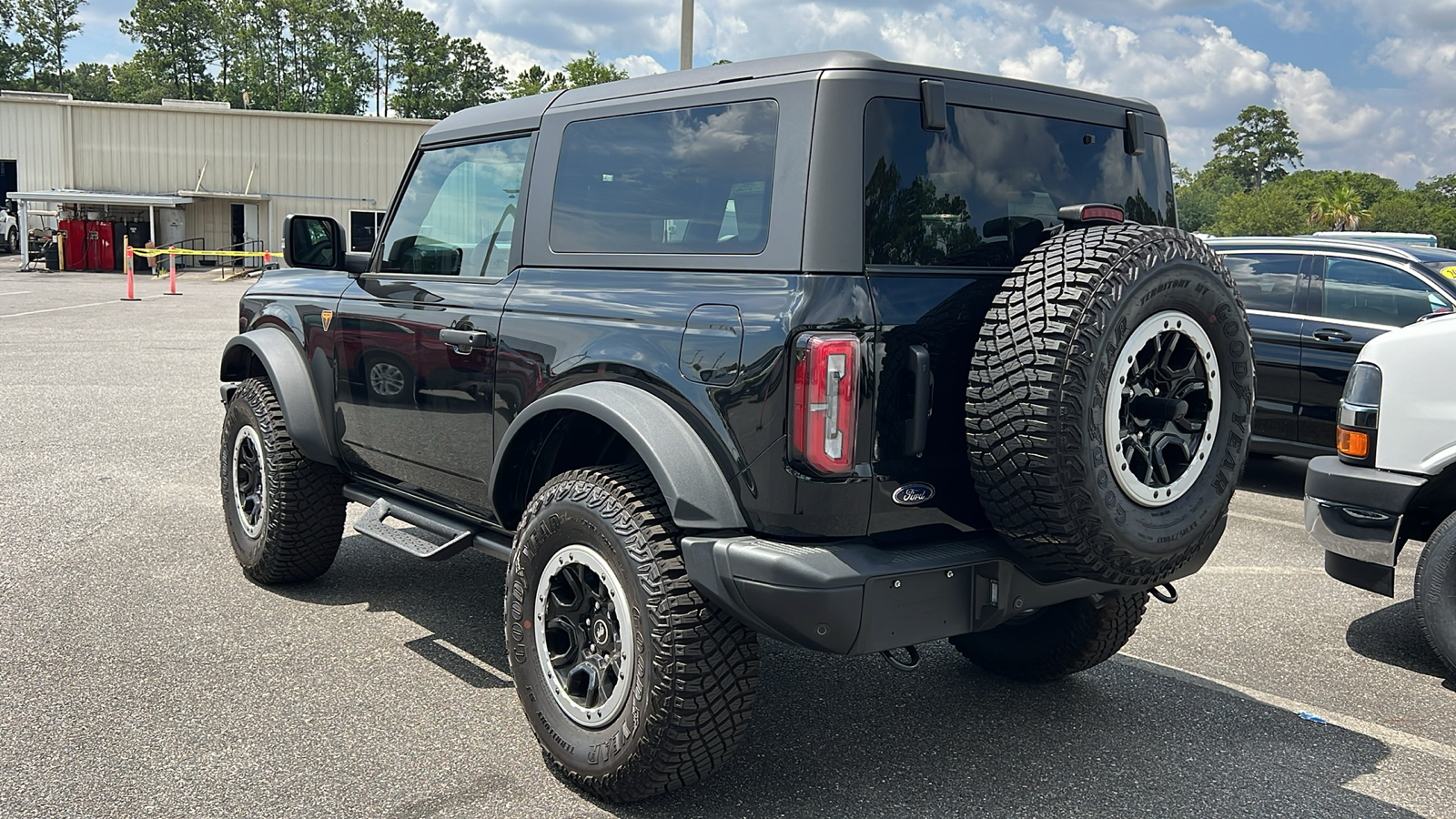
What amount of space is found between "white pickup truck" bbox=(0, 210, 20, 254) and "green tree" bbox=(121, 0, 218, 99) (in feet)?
186

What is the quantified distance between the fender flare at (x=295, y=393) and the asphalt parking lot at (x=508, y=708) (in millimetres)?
719

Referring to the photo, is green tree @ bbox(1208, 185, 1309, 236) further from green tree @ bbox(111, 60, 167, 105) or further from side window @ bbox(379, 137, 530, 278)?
side window @ bbox(379, 137, 530, 278)

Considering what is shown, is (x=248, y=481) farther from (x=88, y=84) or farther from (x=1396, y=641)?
(x=88, y=84)

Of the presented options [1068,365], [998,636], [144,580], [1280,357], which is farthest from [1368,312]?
[144,580]

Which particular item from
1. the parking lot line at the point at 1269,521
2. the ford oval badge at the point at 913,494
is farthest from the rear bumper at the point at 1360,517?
the ford oval badge at the point at 913,494

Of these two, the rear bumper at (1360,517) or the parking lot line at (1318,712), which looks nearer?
the parking lot line at (1318,712)

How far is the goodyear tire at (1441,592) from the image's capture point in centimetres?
441

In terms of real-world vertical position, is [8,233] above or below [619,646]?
above

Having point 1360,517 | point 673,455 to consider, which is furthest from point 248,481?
point 1360,517

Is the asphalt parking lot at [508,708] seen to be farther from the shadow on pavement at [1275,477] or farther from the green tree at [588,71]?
the green tree at [588,71]

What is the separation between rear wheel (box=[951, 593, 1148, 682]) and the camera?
4074 mm

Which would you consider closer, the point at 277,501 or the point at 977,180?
the point at 977,180

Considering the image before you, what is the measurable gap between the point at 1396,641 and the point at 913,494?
3.26m

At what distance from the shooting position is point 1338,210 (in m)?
91.0
